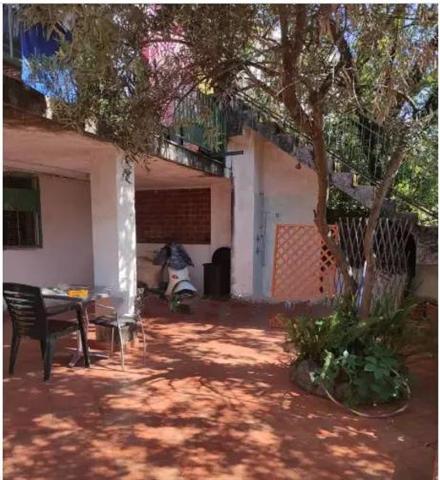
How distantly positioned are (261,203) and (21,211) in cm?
411

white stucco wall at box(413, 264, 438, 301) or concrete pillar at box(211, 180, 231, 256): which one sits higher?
concrete pillar at box(211, 180, 231, 256)

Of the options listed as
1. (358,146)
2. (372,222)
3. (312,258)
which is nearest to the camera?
(372,222)

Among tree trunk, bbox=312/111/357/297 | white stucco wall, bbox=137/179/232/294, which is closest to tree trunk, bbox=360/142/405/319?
tree trunk, bbox=312/111/357/297

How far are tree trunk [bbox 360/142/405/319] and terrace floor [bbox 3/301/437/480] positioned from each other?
88 centimetres

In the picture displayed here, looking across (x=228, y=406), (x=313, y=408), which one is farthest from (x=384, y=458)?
(x=228, y=406)

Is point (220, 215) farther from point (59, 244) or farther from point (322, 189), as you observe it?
point (322, 189)

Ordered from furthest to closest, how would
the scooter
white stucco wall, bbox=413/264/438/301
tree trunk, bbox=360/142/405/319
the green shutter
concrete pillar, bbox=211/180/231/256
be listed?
1. concrete pillar, bbox=211/180/231/256
2. the scooter
3. the green shutter
4. white stucco wall, bbox=413/264/438/301
5. tree trunk, bbox=360/142/405/319

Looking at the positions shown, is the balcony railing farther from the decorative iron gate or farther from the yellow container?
the decorative iron gate

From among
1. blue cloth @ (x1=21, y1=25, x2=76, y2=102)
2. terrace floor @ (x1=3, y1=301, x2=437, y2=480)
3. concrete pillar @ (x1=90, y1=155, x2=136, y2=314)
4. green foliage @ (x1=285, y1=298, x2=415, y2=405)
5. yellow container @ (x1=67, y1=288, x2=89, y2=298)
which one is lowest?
terrace floor @ (x1=3, y1=301, x2=437, y2=480)

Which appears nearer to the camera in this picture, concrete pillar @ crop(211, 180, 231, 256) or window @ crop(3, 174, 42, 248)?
window @ crop(3, 174, 42, 248)

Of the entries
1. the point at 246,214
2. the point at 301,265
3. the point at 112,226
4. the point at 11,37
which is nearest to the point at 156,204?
the point at 246,214

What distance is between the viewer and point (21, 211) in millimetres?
7273

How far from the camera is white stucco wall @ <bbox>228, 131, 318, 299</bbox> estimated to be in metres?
7.96

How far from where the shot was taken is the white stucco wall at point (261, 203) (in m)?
7.96
